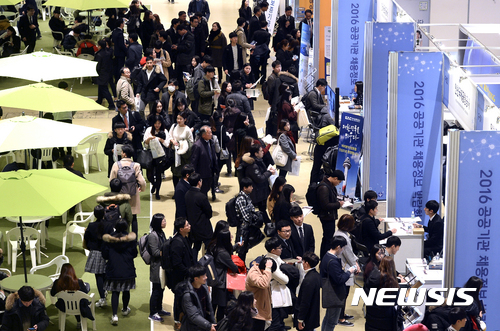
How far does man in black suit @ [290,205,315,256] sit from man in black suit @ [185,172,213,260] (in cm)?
130

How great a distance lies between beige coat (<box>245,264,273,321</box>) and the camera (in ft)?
24.4

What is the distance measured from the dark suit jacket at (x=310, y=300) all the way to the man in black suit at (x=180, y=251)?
1.35 m

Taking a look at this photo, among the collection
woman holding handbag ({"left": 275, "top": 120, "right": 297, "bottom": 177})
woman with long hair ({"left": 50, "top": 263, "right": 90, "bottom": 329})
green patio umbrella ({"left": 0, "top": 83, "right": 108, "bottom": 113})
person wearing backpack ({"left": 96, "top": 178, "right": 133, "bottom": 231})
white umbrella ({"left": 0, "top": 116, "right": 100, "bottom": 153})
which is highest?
green patio umbrella ({"left": 0, "top": 83, "right": 108, "bottom": 113})

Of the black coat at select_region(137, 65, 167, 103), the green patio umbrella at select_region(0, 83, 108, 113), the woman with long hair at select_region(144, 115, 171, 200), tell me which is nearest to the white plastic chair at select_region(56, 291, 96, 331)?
the green patio umbrella at select_region(0, 83, 108, 113)

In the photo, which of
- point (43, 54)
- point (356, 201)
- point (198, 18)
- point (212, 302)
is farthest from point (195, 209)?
point (198, 18)

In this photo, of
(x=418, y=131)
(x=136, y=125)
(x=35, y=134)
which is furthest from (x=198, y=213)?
(x=136, y=125)

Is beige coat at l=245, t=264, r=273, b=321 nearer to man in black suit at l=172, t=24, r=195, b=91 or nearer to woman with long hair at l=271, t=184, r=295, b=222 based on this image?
woman with long hair at l=271, t=184, r=295, b=222

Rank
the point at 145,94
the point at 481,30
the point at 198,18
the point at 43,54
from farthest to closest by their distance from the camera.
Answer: the point at 198,18 → the point at 145,94 → the point at 481,30 → the point at 43,54

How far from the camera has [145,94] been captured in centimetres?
1500

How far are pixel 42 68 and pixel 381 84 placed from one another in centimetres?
546

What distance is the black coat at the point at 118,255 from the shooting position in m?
8.43

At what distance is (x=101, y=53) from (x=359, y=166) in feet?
22.5

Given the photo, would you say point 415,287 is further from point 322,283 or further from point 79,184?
point 79,184

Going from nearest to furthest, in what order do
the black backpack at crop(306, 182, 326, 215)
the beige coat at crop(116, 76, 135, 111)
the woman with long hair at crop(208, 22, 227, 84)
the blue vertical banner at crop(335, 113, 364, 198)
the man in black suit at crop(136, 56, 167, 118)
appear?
the black backpack at crop(306, 182, 326, 215) → the blue vertical banner at crop(335, 113, 364, 198) → the beige coat at crop(116, 76, 135, 111) → the man in black suit at crop(136, 56, 167, 118) → the woman with long hair at crop(208, 22, 227, 84)
